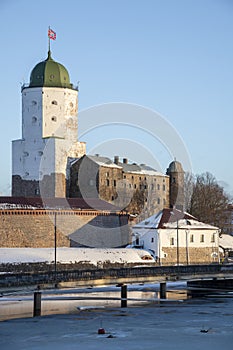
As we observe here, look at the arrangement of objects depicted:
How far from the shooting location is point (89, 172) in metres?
71.3

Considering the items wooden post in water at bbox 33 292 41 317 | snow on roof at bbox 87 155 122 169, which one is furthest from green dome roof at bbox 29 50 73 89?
wooden post in water at bbox 33 292 41 317

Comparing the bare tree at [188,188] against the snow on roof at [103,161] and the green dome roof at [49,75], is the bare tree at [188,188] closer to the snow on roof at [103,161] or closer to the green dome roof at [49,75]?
the snow on roof at [103,161]

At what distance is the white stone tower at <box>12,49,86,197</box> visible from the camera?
230 ft

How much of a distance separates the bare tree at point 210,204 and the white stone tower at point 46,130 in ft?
39.5

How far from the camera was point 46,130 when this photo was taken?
71.6 meters

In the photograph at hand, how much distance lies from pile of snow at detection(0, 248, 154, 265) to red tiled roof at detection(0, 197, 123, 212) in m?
4.67

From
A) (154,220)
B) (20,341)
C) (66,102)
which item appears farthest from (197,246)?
(20,341)

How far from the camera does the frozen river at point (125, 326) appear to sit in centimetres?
2195

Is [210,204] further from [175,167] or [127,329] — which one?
[127,329]

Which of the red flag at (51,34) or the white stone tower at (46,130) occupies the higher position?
the red flag at (51,34)

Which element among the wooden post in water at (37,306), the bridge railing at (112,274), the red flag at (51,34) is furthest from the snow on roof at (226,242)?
the wooden post in water at (37,306)

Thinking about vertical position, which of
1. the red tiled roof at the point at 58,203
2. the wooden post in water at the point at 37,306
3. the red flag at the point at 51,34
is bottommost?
the wooden post in water at the point at 37,306

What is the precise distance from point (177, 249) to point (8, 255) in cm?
1229

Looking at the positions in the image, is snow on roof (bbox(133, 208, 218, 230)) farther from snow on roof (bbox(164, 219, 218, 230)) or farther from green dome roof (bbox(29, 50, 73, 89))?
green dome roof (bbox(29, 50, 73, 89))
